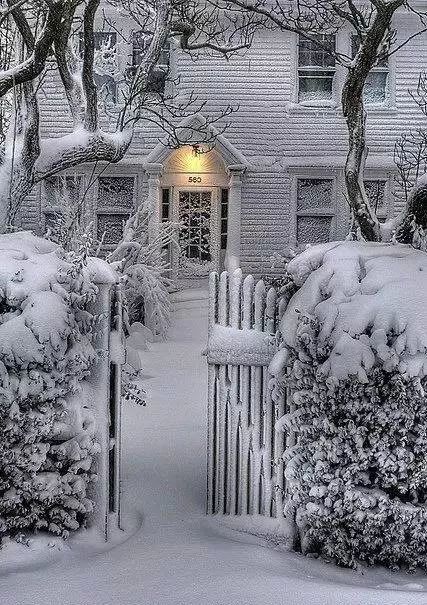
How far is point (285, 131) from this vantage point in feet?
60.8

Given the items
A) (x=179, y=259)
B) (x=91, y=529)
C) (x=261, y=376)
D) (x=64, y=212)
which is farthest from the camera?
(x=179, y=259)

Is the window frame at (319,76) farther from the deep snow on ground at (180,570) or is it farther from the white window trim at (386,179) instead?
the deep snow on ground at (180,570)

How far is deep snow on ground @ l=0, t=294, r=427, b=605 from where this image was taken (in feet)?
13.8

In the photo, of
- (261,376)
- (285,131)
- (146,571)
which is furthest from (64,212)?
(146,571)

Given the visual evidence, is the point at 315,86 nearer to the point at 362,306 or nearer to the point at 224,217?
the point at 224,217

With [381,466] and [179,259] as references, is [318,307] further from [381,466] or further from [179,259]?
[179,259]

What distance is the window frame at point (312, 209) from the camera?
733 inches

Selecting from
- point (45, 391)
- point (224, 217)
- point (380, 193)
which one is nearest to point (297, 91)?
point (380, 193)

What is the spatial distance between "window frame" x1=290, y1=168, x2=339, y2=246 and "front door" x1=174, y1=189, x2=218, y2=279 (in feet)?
6.18

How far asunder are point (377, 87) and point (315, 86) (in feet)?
4.94

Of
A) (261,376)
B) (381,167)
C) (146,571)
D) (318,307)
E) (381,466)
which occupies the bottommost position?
(146,571)

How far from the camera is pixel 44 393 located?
15.2 feet

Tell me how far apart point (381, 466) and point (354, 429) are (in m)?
0.26

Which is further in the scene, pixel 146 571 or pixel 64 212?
pixel 64 212
